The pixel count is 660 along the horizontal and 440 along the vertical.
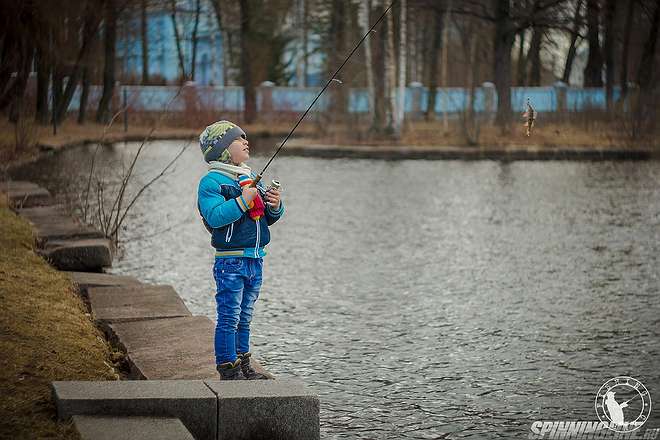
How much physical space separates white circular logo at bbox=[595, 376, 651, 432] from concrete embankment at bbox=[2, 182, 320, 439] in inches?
65.3

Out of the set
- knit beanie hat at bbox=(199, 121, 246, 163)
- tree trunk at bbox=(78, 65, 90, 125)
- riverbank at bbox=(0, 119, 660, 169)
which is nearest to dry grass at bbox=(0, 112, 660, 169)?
riverbank at bbox=(0, 119, 660, 169)

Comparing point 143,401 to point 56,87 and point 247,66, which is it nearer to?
point 56,87

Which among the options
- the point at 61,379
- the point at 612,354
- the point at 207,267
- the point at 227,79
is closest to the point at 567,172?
the point at 207,267

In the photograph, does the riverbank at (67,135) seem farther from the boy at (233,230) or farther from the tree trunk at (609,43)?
the tree trunk at (609,43)

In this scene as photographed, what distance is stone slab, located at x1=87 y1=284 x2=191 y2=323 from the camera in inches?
322

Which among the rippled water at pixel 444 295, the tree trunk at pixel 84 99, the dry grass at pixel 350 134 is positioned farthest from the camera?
the tree trunk at pixel 84 99

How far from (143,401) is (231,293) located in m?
1.03

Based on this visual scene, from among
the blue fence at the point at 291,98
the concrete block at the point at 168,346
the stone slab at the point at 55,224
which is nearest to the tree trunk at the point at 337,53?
the blue fence at the point at 291,98

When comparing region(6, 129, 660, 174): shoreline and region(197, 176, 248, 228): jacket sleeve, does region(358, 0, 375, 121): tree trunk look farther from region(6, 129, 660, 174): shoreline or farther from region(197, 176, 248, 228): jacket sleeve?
region(197, 176, 248, 228): jacket sleeve

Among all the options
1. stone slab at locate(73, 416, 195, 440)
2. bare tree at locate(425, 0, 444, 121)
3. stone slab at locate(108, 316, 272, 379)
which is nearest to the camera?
stone slab at locate(73, 416, 195, 440)

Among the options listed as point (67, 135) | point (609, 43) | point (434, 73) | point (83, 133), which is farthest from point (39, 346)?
point (434, 73)

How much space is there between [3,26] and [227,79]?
47.6 m

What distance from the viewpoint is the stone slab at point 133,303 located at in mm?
8188

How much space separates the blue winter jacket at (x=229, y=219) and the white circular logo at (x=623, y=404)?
6.29ft
